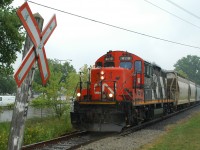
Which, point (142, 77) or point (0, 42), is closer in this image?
point (142, 77)

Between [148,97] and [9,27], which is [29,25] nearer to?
[148,97]

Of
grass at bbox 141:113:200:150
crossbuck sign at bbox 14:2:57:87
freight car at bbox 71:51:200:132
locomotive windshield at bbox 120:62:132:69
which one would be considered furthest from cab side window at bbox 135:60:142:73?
crossbuck sign at bbox 14:2:57:87

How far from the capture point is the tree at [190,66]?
165m

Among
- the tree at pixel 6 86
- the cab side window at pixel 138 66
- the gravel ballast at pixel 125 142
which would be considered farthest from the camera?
the tree at pixel 6 86

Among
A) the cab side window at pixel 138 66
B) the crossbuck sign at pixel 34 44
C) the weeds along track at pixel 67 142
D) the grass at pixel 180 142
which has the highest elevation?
the cab side window at pixel 138 66

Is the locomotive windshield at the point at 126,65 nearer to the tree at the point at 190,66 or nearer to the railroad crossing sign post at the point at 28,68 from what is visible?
the railroad crossing sign post at the point at 28,68

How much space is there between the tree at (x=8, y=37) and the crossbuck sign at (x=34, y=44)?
1823 cm

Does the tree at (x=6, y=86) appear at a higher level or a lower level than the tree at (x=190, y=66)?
lower

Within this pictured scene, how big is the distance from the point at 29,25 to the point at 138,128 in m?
13.9

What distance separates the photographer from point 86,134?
50.4ft

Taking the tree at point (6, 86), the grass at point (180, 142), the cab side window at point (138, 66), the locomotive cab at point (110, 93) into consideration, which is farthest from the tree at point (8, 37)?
the tree at point (6, 86)

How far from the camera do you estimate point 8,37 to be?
71.9 feet

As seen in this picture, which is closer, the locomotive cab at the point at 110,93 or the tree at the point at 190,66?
the locomotive cab at the point at 110,93

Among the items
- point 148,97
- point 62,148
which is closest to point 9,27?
point 148,97
